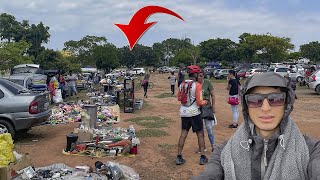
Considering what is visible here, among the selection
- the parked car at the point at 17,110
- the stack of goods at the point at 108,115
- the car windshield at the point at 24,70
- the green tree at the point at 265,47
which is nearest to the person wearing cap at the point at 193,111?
the parked car at the point at 17,110

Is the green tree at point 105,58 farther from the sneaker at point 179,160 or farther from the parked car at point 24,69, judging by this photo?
the sneaker at point 179,160

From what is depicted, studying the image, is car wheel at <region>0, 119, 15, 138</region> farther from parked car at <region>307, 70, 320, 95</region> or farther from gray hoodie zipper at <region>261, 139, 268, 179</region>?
parked car at <region>307, 70, 320, 95</region>

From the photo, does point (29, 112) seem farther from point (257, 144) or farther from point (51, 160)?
point (257, 144)

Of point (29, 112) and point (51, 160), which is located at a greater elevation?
point (29, 112)

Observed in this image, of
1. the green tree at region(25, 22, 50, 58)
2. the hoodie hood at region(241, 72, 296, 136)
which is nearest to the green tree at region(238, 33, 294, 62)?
the green tree at region(25, 22, 50, 58)

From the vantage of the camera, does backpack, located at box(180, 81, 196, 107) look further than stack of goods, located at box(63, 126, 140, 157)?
No

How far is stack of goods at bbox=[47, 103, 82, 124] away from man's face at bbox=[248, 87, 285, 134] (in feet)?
34.4

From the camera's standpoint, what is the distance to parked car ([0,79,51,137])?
28.7 feet

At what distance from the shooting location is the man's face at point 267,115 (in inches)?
75.9

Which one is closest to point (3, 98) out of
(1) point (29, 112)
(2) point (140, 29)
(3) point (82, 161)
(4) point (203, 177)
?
(1) point (29, 112)

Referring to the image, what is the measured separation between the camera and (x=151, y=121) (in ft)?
40.5

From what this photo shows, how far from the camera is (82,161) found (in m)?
7.16

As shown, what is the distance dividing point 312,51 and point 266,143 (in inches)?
2880

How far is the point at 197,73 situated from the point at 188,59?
220 ft
